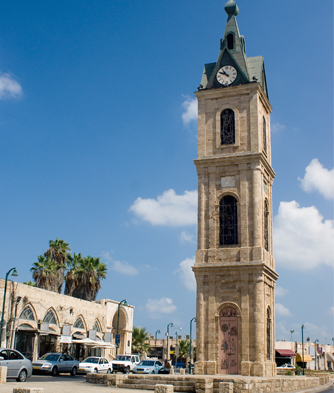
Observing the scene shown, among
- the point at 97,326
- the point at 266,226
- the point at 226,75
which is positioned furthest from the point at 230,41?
the point at 97,326

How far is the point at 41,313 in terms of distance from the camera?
38188mm

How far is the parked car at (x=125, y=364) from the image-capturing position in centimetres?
3409

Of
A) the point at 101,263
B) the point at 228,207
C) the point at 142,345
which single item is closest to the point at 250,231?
the point at 228,207

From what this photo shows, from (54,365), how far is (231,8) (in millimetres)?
27241

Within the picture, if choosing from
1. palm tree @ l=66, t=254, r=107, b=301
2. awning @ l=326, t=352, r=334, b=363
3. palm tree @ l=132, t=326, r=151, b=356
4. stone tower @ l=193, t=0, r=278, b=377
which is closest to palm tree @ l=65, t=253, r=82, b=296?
palm tree @ l=66, t=254, r=107, b=301

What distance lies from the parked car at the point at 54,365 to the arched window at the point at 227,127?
17.2 m

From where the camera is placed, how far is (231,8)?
118ft

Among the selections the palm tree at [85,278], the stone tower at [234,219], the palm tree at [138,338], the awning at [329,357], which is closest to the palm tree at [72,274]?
the palm tree at [85,278]

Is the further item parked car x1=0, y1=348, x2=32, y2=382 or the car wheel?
the car wheel

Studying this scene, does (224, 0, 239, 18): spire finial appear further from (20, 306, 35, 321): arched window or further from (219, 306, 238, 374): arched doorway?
(20, 306, 35, 321): arched window

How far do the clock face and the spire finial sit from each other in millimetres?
5339

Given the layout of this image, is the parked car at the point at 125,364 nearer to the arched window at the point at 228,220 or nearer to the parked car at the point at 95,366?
the parked car at the point at 95,366

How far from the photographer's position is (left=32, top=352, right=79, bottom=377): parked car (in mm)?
29270

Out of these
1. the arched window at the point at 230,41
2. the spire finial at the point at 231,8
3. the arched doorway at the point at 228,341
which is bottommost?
the arched doorway at the point at 228,341
